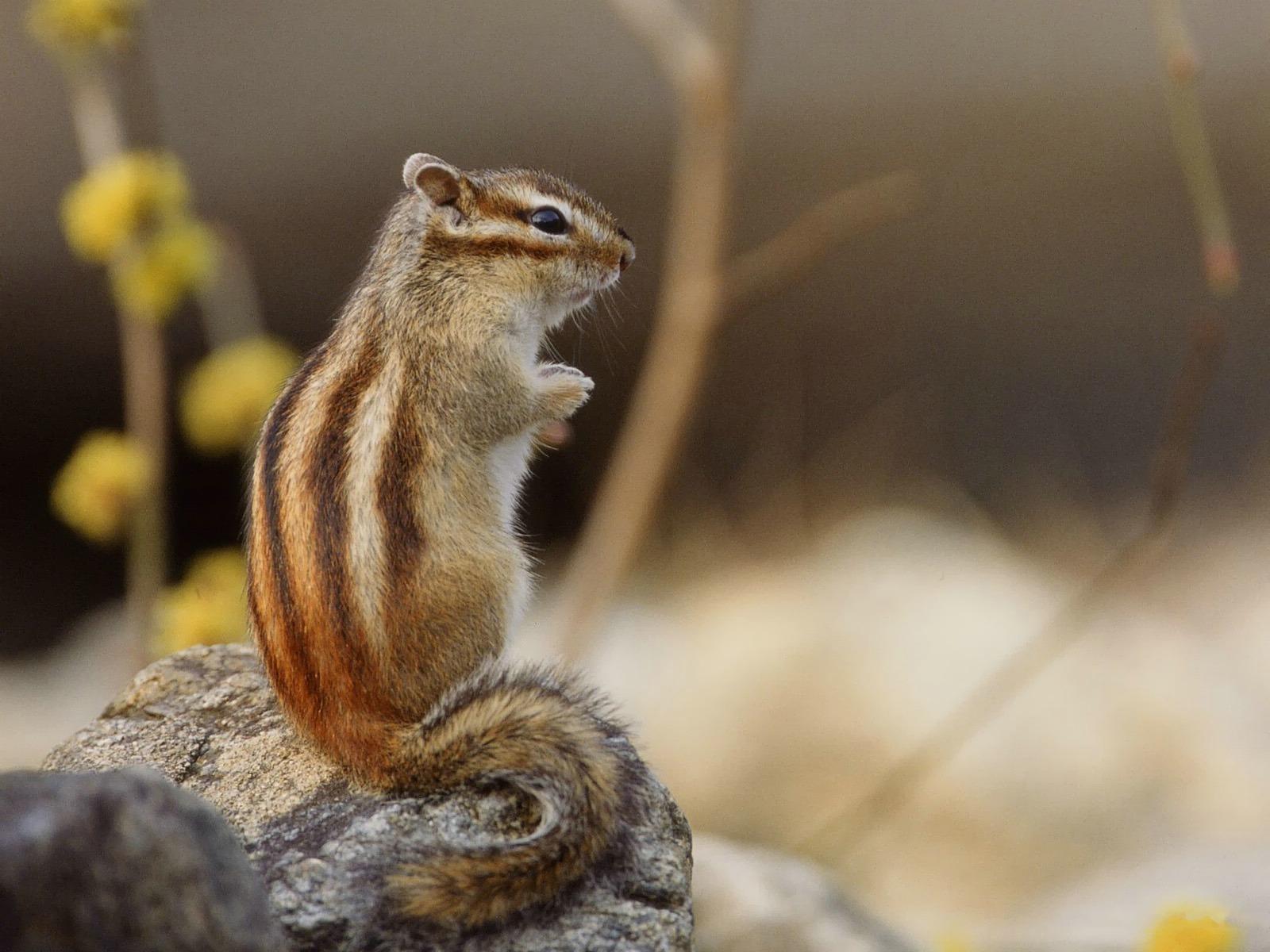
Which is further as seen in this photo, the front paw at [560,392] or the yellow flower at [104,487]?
the yellow flower at [104,487]

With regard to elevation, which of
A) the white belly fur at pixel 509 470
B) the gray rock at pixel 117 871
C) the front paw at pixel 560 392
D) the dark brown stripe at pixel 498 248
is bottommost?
the gray rock at pixel 117 871

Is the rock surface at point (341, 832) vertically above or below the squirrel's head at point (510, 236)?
below

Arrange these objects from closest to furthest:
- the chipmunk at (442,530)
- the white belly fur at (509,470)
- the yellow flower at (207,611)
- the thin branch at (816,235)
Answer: the chipmunk at (442,530) → the white belly fur at (509,470) → the yellow flower at (207,611) → the thin branch at (816,235)

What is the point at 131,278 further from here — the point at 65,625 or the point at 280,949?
the point at 65,625

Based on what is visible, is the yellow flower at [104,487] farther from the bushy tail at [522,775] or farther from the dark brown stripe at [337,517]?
the bushy tail at [522,775]

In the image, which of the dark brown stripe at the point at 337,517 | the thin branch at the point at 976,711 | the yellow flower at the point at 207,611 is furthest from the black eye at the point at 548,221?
the thin branch at the point at 976,711

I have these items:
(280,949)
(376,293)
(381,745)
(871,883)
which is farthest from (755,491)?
(280,949)
